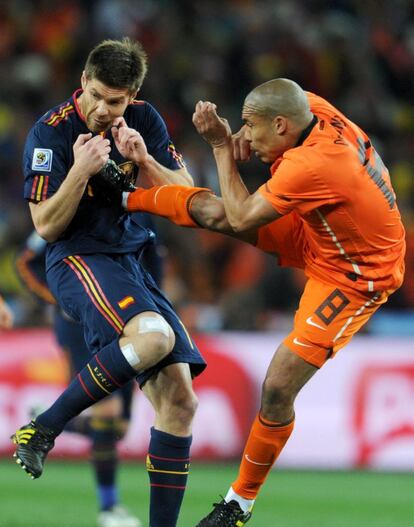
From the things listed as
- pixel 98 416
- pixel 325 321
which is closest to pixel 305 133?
pixel 325 321

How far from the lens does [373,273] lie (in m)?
5.90

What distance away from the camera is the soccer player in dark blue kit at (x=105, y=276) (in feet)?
17.9

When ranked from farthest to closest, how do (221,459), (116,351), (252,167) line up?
1. (252,167)
2. (221,459)
3. (116,351)

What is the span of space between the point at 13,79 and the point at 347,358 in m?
5.16

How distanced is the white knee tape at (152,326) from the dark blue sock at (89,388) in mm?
147

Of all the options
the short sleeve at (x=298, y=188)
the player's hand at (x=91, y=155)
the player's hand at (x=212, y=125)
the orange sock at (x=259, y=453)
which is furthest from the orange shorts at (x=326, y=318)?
the player's hand at (x=91, y=155)

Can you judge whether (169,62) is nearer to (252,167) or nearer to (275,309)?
(252,167)

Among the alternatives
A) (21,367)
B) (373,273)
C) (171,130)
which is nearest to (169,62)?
(171,130)

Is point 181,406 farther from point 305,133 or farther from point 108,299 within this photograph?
point 305,133

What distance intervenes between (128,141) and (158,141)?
41cm

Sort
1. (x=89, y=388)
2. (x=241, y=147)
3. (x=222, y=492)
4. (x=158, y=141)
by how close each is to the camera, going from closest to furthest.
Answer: (x=89, y=388), (x=241, y=147), (x=158, y=141), (x=222, y=492)

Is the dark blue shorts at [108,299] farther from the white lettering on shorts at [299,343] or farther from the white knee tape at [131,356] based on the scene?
the white lettering on shorts at [299,343]

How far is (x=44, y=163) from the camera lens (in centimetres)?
563

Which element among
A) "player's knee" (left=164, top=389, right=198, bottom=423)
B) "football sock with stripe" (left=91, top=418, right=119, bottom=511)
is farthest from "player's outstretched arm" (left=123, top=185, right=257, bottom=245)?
"football sock with stripe" (left=91, top=418, right=119, bottom=511)
